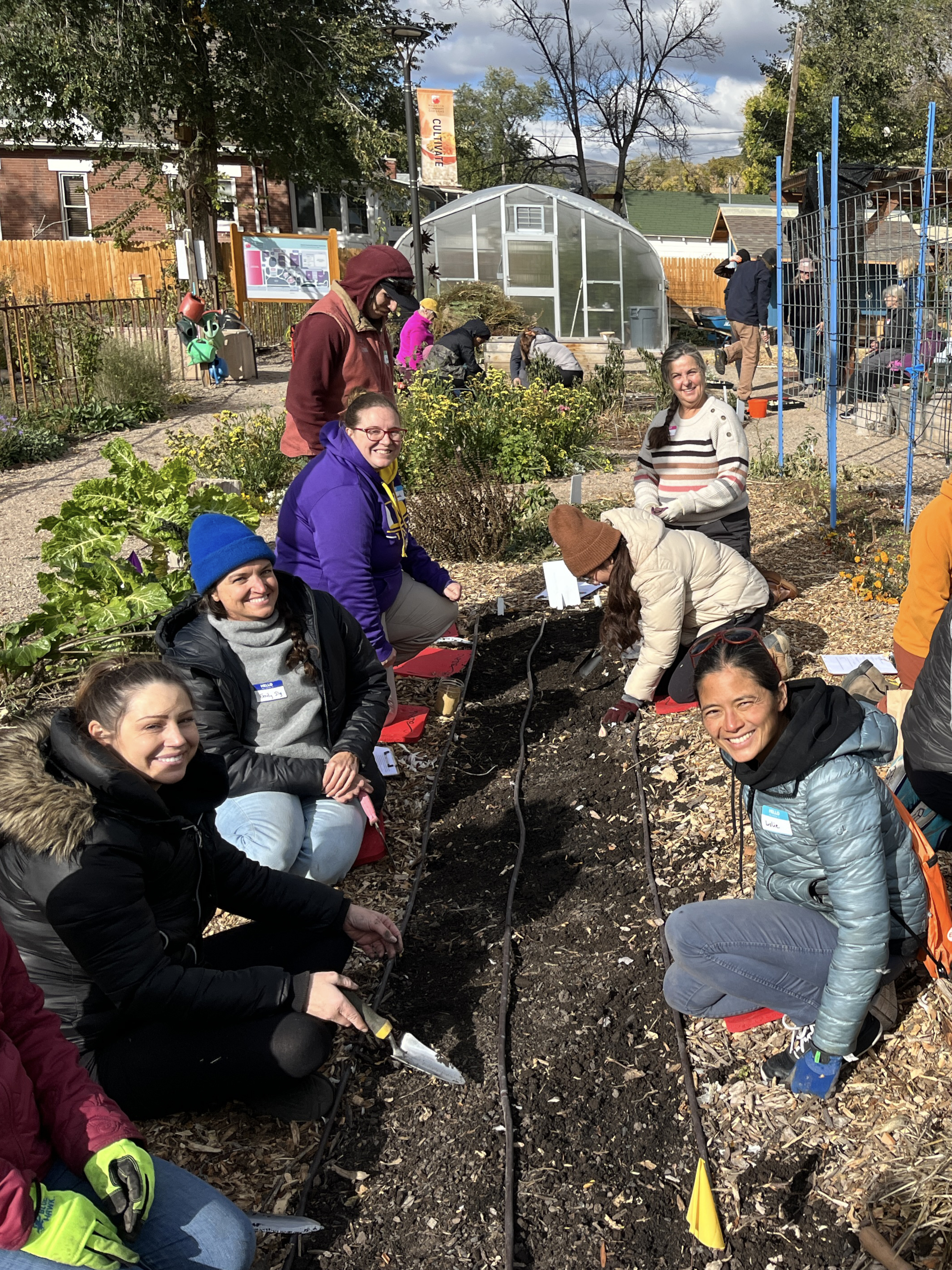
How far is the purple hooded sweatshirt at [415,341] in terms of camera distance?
9.80 meters

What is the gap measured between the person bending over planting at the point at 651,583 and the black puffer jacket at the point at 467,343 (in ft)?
19.9

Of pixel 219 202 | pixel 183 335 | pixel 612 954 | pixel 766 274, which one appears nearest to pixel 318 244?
pixel 219 202

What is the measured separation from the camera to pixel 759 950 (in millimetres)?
2352

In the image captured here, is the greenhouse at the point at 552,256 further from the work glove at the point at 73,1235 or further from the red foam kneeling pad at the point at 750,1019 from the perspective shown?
the work glove at the point at 73,1235

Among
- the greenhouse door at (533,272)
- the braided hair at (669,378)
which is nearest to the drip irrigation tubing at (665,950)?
the braided hair at (669,378)

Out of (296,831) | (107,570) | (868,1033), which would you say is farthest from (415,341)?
(868,1033)

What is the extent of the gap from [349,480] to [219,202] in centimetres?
1841

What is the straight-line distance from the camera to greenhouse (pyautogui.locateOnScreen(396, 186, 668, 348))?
17.2 meters

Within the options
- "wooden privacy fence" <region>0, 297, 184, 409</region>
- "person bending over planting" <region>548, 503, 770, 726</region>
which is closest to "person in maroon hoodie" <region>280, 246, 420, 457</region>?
"person bending over planting" <region>548, 503, 770, 726</region>

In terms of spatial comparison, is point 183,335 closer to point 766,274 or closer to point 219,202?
point 219,202

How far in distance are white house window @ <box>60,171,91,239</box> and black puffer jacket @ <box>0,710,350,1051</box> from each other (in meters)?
27.1

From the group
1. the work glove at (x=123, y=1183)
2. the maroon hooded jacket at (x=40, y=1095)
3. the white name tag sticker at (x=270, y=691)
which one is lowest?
the work glove at (x=123, y=1183)

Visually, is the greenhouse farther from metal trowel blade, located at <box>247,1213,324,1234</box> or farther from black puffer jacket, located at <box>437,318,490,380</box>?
metal trowel blade, located at <box>247,1213,324,1234</box>

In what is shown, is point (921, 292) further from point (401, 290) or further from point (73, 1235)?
Result: point (73, 1235)
